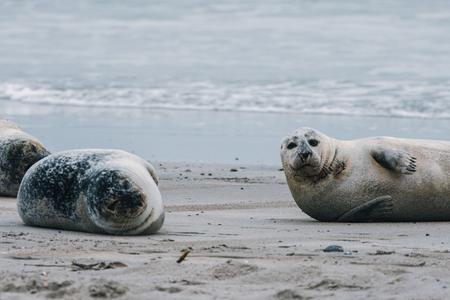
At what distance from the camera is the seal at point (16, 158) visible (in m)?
9.62

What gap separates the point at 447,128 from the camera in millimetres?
15609

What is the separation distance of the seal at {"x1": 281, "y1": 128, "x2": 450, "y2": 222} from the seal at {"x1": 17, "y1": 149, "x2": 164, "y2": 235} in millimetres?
1182

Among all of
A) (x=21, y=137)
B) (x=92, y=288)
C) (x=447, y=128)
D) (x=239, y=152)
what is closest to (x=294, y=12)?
(x=447, y=128)

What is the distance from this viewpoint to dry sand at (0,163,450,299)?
5246 millimetres

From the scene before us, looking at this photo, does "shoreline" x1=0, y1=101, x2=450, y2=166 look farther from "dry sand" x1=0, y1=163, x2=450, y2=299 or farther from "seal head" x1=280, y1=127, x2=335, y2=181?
"dry sand" x1=0, y1=163, x2=450, y2=299

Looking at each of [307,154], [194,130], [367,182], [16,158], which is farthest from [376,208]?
[194,130]

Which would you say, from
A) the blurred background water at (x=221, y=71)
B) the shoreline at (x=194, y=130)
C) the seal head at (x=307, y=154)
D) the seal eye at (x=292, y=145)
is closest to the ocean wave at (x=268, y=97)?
the blurred background water at (x=221, y=71)

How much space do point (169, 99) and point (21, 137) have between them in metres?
9.58

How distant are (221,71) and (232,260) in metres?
17.0

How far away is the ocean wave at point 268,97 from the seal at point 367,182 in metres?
8.95

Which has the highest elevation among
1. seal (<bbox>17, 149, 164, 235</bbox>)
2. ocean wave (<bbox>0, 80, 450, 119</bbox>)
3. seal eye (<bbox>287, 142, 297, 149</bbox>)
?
ocean wave (<bbox>0, 80, 450, 119</bbox>)

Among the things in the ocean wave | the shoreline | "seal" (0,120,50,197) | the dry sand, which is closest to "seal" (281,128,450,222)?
the dry sand

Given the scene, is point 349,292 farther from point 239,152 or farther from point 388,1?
point 388,1

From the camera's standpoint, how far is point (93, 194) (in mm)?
7117
